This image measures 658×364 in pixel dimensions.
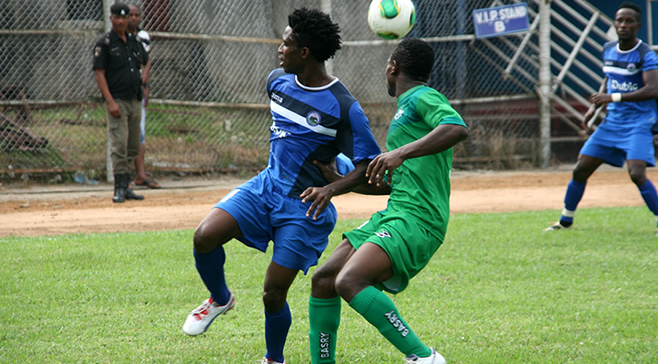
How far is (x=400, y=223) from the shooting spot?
353cm

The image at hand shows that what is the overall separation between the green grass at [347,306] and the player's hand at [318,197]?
97cm

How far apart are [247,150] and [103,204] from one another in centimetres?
317

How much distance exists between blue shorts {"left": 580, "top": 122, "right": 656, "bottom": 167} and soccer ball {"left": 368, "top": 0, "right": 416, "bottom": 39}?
11.9 feet

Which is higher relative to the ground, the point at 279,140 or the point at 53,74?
the point at 279,140

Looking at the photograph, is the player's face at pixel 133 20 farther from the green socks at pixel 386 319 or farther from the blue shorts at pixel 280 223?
the green socks at pixel 386 319

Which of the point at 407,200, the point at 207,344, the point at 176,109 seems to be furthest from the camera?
the point at 176,109

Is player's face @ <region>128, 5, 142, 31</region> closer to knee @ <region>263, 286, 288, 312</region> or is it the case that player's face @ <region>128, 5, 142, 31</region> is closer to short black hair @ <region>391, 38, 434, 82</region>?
short black hair @ <region>391, 38, 434, 82</region>

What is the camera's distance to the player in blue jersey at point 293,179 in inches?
147

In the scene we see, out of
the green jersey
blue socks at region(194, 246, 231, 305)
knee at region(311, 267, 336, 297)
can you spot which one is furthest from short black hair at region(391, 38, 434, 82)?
blue socks at region(194, 246, 231, 305)

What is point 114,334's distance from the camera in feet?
14.1

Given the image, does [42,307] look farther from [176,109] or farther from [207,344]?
[176,109]

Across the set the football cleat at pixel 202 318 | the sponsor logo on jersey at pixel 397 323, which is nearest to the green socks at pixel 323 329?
the sponsor logo on jersey at pixel 397 323

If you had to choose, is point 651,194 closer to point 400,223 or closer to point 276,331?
point 400,223

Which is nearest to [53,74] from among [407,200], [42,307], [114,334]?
[42,307]
